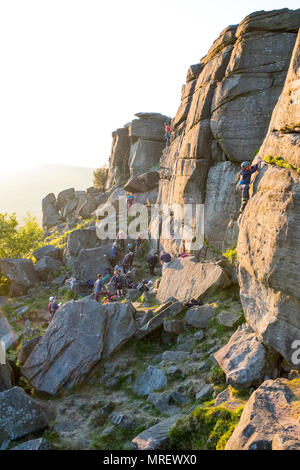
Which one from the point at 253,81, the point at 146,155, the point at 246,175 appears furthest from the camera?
the point at 146,155

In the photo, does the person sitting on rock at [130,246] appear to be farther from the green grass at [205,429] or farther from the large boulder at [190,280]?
the green grass at [205,429]

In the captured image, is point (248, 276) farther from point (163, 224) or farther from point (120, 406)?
point (163, 224)

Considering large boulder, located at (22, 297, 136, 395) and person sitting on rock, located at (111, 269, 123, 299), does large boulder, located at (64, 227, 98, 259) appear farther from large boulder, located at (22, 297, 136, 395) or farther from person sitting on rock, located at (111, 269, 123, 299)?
large boulder, located at (22, 297, 136, 395)

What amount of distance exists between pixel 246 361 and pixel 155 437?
14.8 ft

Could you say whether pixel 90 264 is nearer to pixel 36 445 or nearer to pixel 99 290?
pixel 99 290

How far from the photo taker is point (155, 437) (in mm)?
12531

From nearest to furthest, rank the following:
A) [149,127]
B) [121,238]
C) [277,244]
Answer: [277,244] < [121,238] < [149,127]

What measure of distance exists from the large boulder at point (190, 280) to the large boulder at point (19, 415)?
34.9ft

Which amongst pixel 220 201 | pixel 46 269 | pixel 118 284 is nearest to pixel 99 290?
pixel 118 284

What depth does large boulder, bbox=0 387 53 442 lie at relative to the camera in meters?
14.7

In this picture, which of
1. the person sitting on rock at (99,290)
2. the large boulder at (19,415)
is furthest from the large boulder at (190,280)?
the large boulder at (19,415)

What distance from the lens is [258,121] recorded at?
1065 inches

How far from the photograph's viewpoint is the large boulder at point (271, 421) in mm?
9688
